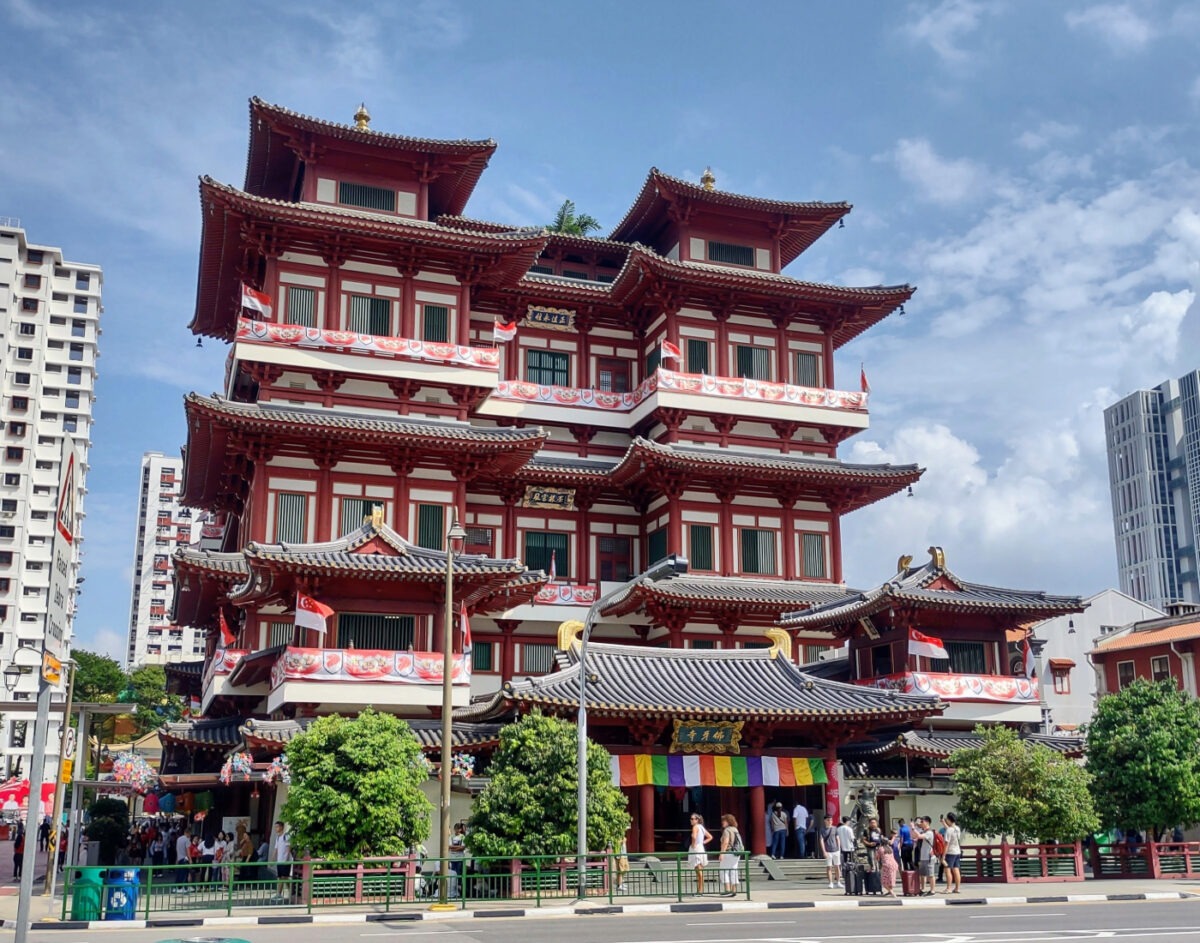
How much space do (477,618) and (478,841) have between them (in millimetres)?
18195

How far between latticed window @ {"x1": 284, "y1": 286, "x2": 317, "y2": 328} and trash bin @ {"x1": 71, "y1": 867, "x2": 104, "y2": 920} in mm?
24808

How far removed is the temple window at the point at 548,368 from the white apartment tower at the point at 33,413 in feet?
215

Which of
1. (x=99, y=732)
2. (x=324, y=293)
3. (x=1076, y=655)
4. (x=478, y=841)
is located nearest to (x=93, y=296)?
(x=99, y=732)

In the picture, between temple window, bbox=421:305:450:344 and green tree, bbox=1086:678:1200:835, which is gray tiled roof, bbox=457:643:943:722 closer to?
green tree, bbox=1086:678:1200:835

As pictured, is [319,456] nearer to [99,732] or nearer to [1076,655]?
[1076,655]

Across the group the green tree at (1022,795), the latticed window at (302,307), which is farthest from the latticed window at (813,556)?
the latticed window at (302,307)

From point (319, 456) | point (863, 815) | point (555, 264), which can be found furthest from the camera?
point (555, 264)

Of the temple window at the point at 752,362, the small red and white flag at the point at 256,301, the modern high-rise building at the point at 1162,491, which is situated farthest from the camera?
the modern high-rise building at the point at 1162,491

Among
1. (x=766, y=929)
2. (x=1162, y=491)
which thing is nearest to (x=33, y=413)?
(x=766, y=929)

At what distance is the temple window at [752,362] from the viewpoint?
5341cm

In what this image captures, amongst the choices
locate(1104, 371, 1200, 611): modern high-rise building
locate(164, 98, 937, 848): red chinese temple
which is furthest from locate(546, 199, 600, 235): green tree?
locate(1104, 371, 1200, 611): modern high-rise building

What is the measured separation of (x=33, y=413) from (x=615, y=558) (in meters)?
87.9

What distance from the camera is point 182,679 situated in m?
58.7

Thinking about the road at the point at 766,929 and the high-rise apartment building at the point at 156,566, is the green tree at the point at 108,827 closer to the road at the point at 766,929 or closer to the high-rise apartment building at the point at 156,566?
the road at the point at 766,929
